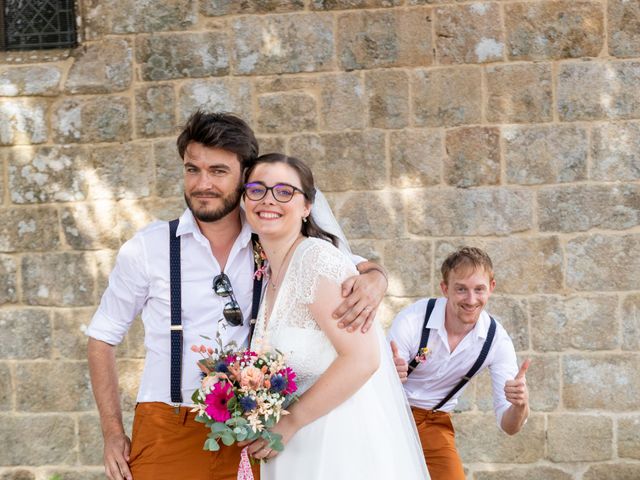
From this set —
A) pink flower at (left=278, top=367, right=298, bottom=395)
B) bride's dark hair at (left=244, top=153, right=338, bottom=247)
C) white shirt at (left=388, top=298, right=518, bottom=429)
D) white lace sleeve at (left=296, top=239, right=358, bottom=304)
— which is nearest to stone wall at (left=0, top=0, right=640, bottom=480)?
white shirt at (left=388, top=298, right=518, bottom=429)

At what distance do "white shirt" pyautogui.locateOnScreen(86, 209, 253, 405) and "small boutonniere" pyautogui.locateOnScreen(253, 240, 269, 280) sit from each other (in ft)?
0.10

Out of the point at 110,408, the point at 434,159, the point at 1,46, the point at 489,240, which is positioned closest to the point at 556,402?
the point at 489,240

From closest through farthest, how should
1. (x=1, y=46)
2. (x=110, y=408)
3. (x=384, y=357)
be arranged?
(x=384, y=357), (x=110, y=408), (x=1, y=46)

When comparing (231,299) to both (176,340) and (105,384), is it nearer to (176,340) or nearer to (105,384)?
(176,340)

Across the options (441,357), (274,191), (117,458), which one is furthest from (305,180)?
(441,357)

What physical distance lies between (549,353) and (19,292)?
3.38 metres

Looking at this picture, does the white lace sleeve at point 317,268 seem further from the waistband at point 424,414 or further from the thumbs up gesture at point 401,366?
the waistband at point 424,414

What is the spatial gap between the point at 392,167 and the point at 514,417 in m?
2.08

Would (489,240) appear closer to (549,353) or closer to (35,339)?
(549,353)

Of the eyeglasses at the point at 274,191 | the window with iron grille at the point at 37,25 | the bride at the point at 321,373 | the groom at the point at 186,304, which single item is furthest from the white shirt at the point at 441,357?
the window with iron grille at the point at 37,25

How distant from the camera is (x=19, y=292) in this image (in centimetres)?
585

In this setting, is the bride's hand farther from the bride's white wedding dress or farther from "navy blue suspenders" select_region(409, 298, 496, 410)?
"navy blue suspenders" select_region(409, 298, 496, 410)

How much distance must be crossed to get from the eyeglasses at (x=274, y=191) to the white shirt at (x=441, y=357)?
4.23 ft

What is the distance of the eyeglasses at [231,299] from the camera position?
3369 millimetres
